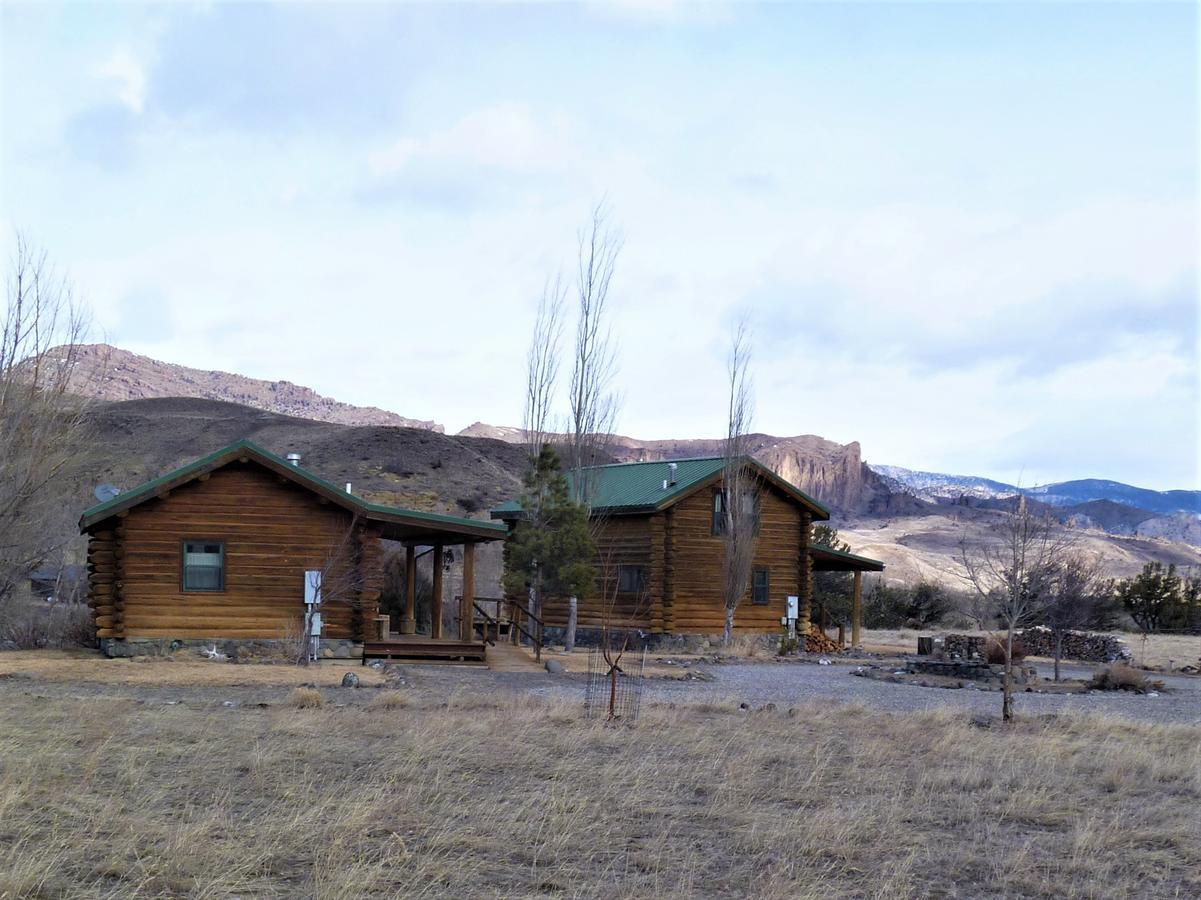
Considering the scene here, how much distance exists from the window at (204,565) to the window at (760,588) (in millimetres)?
15478

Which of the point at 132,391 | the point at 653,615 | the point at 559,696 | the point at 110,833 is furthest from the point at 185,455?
the point at 110,833

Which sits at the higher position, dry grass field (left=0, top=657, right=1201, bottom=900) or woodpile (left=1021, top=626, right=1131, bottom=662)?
dry grass field (left=0, top=657, right=1201, bottom=900)

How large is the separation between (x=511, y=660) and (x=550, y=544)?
11.0ft

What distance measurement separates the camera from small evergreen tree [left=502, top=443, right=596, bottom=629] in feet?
93.3

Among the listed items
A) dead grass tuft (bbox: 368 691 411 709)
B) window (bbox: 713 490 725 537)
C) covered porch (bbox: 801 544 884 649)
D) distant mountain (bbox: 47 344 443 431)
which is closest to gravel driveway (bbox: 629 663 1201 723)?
dead grass tuft (bbox: 368 691 411 709)

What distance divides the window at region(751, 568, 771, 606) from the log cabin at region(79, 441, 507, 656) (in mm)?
12143

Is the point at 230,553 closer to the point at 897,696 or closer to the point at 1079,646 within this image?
the point at 897,696

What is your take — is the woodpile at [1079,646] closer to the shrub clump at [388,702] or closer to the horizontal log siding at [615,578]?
the horizontal log siding at [615,578]

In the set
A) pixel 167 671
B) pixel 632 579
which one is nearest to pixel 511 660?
pixel 167 671

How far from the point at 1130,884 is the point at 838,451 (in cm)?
15419

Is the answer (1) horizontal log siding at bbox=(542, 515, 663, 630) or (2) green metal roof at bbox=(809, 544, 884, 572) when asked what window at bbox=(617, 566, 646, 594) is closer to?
(1) horizontal log siding at bbox=(542, 515, 663, 630)

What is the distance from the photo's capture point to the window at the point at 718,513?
110 feet

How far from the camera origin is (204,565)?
24.4 m

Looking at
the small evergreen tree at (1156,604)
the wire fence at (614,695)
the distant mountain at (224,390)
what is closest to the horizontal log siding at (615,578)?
the wire fence at (614,695)
